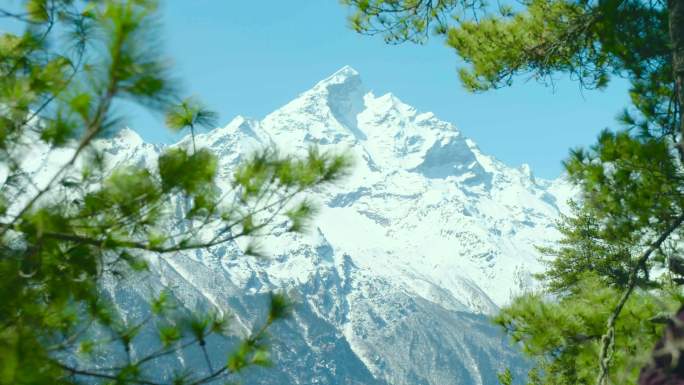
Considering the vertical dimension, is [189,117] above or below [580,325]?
above

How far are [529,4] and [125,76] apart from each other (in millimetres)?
5441

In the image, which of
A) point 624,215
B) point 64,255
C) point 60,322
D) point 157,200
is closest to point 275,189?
point 157,200

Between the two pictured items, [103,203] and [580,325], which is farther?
[580,325]

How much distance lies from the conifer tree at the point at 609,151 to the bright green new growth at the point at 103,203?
2094mm

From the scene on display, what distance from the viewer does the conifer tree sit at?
486cm

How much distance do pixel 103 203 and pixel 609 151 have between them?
3794 millimetres

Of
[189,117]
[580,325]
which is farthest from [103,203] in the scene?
[580,325]

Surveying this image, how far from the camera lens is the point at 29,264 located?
13.1ft

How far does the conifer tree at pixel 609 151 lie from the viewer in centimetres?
486

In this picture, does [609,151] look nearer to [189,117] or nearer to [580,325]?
[580,325]

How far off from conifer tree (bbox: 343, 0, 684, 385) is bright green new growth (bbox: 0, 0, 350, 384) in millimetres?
2094

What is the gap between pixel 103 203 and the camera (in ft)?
13.8

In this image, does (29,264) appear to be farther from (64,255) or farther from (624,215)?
(624,215)

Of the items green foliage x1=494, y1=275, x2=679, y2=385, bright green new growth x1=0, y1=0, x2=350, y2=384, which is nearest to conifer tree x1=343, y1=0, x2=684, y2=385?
green foliage x1=494, y1=275, x2=679, y2=385
